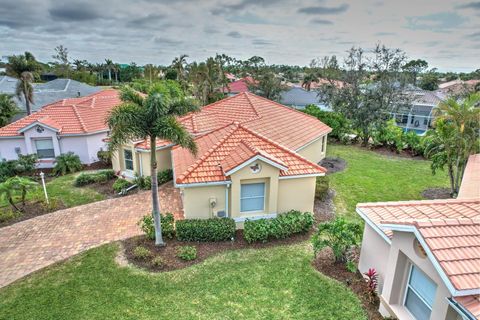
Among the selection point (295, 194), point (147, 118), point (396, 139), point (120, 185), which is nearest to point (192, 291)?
point (147, 118)

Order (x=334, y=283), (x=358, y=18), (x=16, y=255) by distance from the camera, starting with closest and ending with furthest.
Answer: (x=334, y=283) → (x=16, y=255) → (x=358, y=18)

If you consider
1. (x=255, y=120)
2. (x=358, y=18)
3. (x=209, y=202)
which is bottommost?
(x=209, y=202)

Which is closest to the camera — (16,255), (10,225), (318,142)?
(16,255)

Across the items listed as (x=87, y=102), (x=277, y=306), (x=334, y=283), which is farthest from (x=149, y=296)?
(x=87, y=102)

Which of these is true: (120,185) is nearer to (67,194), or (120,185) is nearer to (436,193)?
(67,194)

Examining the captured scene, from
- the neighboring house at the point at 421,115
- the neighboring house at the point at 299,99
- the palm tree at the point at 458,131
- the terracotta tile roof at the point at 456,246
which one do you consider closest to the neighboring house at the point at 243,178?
the terracotta tile roof at the point at 456,246

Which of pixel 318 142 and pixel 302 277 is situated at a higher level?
pixel 318 142

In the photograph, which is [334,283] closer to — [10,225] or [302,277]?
[302,277]
